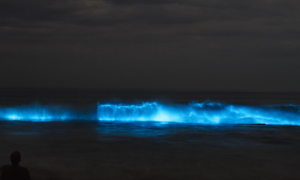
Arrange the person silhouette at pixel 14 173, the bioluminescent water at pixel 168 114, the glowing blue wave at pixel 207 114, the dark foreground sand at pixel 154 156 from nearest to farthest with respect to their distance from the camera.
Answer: the person silhouette at pixel 14 173 → the dark foreground sand at pixel 154 156 → the bioluminescent water at pixel 168 114 → the glowing blue wave at pixel 207 114

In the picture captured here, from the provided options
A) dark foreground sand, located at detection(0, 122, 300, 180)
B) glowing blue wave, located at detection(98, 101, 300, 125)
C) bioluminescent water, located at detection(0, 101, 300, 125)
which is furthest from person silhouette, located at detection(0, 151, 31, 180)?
glowing blue wave, located at detection(98, 101, 300, 125)

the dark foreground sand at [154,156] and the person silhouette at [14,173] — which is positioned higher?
the person silhouette at [14,173]

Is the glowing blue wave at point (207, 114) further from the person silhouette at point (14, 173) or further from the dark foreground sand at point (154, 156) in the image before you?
the person silhouette at point (14, 173)

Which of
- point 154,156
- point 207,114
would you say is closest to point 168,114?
point 207,114

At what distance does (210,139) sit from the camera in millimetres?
18469

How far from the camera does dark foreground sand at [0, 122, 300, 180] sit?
10.7 metres

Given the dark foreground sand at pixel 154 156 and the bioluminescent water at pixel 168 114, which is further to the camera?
the bioluminescent water at pixel 168 114

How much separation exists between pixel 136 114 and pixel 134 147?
2332cm

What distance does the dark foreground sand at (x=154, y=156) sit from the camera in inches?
420

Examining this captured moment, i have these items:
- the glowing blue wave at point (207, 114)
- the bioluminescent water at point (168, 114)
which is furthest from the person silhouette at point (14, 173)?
the glowing blue wave at point (207, 114)

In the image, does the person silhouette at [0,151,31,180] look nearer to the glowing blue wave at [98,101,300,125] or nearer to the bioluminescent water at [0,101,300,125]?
the bioluminescent water at [0,101,300,125]

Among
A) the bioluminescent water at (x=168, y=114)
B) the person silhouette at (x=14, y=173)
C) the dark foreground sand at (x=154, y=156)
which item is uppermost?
the bioluminescent water at (x=168, y=114)

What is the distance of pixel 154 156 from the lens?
44.2 ft

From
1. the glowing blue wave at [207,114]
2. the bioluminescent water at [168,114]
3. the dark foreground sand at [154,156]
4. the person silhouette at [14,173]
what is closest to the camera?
the person silhouette at [14,173]
